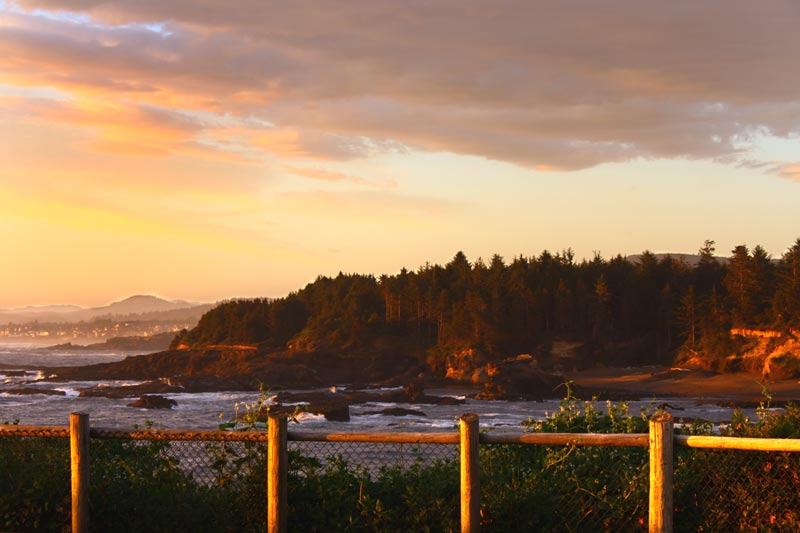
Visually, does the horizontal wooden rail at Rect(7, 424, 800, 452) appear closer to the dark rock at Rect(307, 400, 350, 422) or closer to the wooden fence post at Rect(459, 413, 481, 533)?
the wooden fence post at Rect(459, 413, 481, 533)

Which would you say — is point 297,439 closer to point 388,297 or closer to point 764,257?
point 764,257

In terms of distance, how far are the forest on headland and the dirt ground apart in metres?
4.41

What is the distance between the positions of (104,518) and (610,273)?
10676 cm

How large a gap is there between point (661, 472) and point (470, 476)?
1.88 metres

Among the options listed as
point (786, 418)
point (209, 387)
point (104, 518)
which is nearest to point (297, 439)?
point (104, 518)

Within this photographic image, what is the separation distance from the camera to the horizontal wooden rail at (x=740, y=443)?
8.34 m

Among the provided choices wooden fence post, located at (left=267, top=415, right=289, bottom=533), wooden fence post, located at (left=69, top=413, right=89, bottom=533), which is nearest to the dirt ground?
wooden fence post, located at (left=267, top=415, right=289, bottom=533)

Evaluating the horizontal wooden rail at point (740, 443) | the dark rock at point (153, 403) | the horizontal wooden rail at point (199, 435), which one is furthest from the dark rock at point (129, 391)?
the horizontal wooden rail at point (740, 443)

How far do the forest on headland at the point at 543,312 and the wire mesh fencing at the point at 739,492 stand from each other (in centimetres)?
7411

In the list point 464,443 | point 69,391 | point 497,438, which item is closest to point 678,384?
point 69,391

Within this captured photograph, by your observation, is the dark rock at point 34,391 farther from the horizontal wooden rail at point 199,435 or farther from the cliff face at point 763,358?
the horizontal wooden rail at point 199,435

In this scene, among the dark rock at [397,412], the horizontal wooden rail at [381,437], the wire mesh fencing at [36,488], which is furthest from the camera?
the dark rock at [397,412]

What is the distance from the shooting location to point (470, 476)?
346 inches

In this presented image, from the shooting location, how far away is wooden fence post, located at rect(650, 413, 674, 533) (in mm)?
8523
